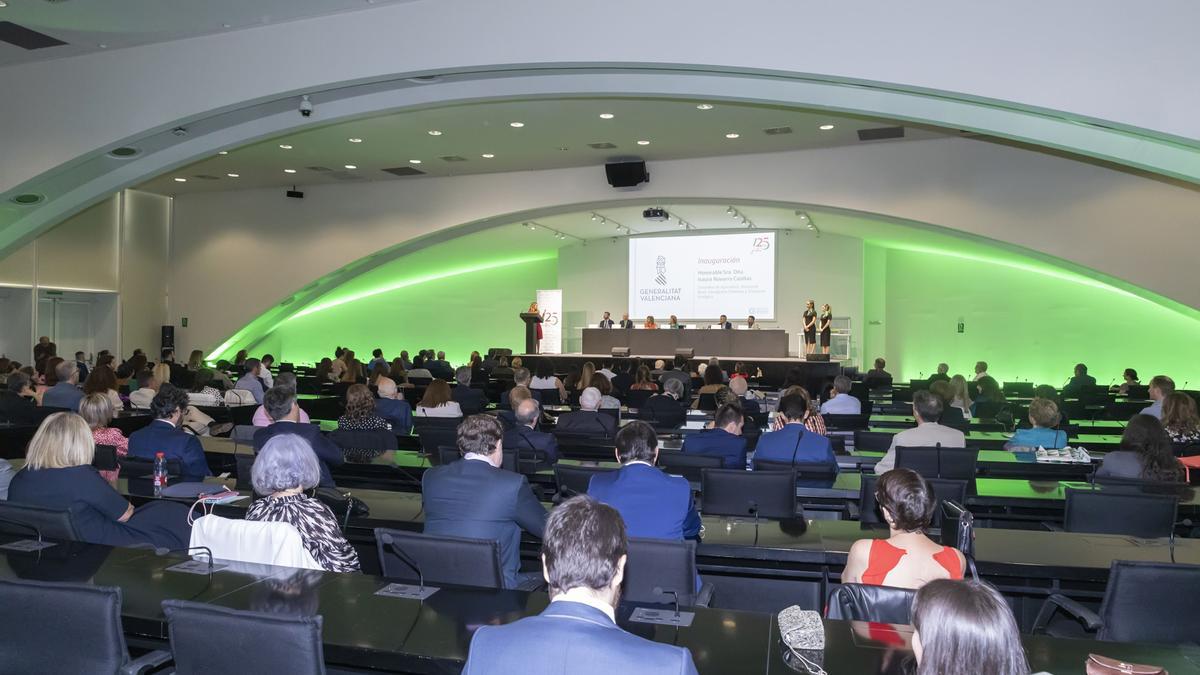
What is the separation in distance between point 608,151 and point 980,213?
578 centimetres

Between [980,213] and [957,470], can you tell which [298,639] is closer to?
[957,470]

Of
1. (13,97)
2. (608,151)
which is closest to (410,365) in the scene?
(608,151)

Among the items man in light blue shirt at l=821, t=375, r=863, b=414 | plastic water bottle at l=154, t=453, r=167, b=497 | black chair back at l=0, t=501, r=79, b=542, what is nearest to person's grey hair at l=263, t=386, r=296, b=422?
plastic water bottle at l=154, t=453, r=167, b=497

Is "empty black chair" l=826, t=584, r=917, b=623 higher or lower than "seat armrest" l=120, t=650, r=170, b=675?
higher

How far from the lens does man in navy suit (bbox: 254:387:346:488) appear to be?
201 inches

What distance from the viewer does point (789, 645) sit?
2.18 m

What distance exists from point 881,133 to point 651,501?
34.7 ft

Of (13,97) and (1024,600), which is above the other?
(13,97)

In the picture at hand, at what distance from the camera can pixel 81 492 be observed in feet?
11.3

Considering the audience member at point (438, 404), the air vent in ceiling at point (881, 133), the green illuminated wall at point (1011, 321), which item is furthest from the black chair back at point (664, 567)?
the green illuminated wall at point (1011, 321)

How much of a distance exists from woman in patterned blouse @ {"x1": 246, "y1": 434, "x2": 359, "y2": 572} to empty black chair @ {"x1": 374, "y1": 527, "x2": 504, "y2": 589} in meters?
0.22

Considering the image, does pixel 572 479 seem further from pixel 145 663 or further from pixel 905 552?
pixel 145 663

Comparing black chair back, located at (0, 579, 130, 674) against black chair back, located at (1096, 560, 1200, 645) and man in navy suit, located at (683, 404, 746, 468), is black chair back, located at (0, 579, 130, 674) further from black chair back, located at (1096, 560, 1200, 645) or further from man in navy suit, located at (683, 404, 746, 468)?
man in navy suit, located at (683, 404, 746, 468)

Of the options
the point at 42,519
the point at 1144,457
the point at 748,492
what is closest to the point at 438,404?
the point at 748,492
